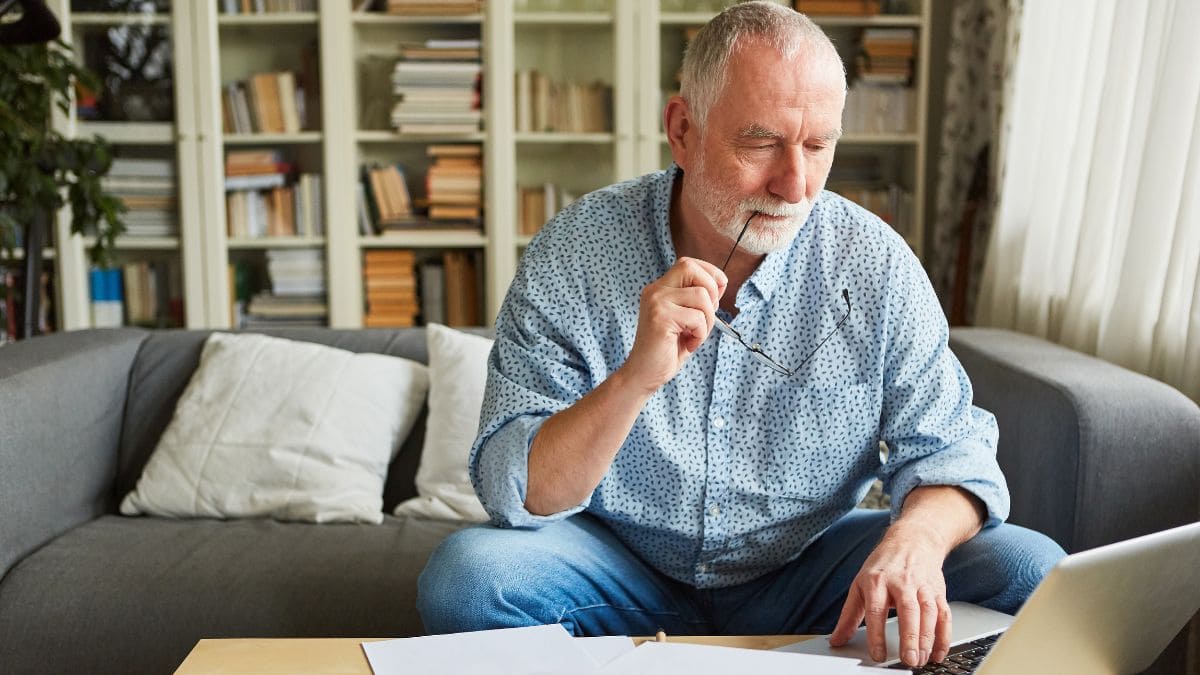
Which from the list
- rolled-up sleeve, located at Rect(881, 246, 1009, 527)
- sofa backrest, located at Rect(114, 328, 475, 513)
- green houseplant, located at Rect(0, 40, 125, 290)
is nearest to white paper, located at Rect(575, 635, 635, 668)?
rolled-up sleeve, located at Rect(881, 246, 1009, 527)

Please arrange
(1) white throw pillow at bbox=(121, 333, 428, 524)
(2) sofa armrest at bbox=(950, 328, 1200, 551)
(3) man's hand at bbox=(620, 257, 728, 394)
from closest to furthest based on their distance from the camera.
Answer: (3) man's hand at bbox=(620, 257, 728, 394)
(2) sofa armrest at bbox=(950, 328, 1200, 551)
(1) white throw pillow at bbox=(121, 333, 428, 524)

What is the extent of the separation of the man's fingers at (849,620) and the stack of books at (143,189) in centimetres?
290

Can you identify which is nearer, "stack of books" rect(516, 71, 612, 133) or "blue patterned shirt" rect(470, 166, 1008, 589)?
"blue patterned shirt" rect(470, 166, 1008, 589)

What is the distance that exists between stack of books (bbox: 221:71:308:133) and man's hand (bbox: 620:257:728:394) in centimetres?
260

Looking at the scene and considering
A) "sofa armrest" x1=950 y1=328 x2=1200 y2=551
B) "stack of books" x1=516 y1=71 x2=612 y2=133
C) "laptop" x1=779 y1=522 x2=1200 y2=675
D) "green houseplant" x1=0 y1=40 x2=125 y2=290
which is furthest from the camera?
"stack of books" x1=516 y1=71 x2=612 y2=133

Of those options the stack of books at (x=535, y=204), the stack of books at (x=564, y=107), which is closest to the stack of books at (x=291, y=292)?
the stack of books at (x=535, y=204)

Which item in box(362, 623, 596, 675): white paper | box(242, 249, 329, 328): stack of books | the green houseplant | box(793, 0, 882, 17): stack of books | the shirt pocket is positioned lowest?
box(242, 249, 329, 328): stack of books

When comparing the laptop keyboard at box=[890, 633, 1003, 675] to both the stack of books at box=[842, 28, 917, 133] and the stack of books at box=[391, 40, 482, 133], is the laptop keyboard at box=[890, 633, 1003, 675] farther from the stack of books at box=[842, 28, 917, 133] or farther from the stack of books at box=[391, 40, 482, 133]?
the stack of books at box=[391, 40, 482, 133]

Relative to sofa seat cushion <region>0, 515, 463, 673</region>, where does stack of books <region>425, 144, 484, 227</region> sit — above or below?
above

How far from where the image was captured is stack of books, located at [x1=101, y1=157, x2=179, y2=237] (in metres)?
3.44

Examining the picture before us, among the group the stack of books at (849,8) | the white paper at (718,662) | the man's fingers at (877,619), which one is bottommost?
the white paper at (718,662)

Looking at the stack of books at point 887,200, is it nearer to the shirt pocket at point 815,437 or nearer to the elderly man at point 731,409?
the elderly man at point 731,409

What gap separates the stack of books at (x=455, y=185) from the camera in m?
3.53

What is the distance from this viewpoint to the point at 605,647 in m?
1.04
